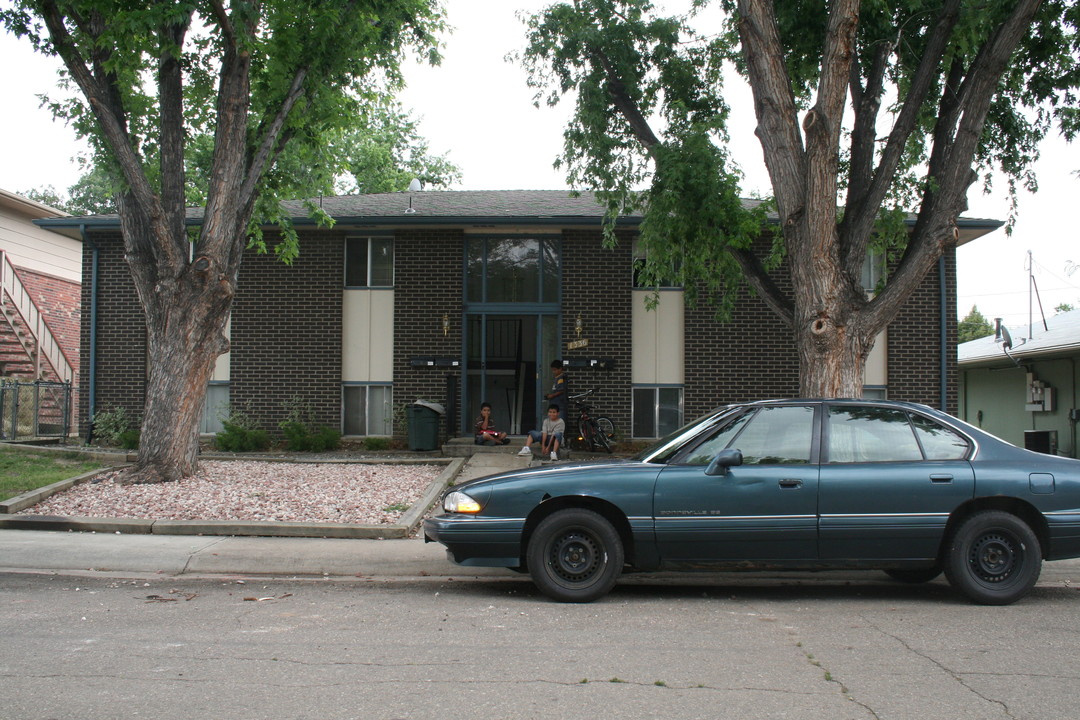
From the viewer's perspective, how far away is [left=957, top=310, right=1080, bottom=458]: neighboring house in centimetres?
1956

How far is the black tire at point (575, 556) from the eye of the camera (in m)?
6.54

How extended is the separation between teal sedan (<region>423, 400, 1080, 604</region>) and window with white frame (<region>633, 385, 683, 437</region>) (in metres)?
9.57

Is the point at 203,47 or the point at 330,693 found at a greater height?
the point at 203,47

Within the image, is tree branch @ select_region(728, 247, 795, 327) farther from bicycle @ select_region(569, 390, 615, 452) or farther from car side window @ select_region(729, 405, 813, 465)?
bicycle @ select_region(569, 390, 615, 452)

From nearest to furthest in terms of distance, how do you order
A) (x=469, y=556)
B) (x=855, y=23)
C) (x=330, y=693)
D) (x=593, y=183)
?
(x=330, y=693)
(x=469, y=556)
(x=855, y=23)
(x=593, y=183)

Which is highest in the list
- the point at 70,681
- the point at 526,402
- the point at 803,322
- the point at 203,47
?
the point at 203,47

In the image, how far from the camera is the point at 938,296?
635 inches

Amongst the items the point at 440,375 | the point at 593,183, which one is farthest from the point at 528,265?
the point at 593,183

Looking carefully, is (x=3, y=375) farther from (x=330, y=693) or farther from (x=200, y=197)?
(x=330, y=693)

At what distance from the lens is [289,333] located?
16.4m

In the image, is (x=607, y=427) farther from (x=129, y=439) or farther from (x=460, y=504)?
(x=460, y=504)

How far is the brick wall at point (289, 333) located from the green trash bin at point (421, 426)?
1795mm

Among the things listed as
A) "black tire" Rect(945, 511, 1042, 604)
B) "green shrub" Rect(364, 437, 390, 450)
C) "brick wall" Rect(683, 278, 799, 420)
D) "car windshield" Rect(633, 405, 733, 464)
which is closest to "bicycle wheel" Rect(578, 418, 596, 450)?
"brick wall" Rect(683, 278, 799, 420)

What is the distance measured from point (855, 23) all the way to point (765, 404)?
473cm
